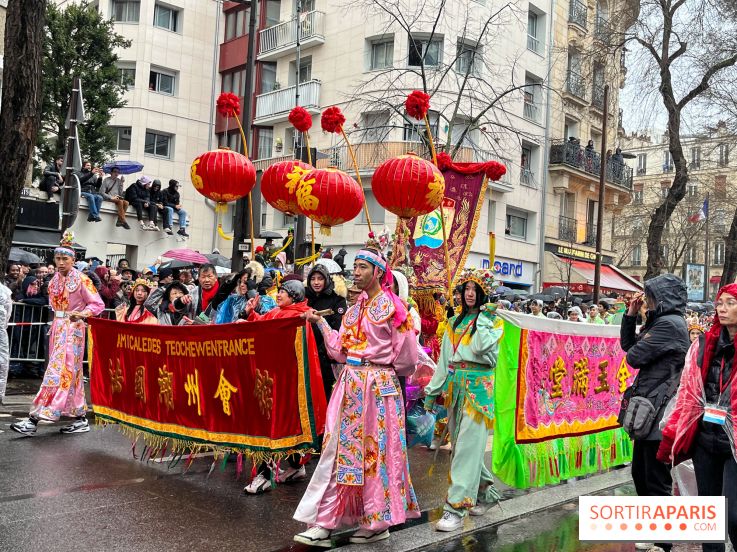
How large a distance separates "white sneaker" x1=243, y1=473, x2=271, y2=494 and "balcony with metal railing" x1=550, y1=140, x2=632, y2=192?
85.8 feet

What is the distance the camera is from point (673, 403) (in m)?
4.61

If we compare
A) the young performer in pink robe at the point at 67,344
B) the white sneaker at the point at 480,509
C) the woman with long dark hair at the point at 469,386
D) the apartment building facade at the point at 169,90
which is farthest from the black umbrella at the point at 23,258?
the apartment building facade at the point at 169,90

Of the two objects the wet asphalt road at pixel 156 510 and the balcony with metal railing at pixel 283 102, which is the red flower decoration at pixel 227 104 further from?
the balcony with metal railing at pixel 283 102

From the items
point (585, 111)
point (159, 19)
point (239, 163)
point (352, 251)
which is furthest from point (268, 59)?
point (239, 163)

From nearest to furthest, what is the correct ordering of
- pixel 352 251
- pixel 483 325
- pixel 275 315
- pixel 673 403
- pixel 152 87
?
1. pixel 673 403
2. pixel 483 325
3. pixel 275 315
4. pixel 352 251
5. pixel 152 87

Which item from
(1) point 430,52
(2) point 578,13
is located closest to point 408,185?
(1) point 430,52

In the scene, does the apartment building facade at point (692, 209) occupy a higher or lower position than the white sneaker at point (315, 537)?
higher

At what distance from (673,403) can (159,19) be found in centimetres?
3033

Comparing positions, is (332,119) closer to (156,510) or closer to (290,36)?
(156,510)

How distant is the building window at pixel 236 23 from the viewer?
3233cm

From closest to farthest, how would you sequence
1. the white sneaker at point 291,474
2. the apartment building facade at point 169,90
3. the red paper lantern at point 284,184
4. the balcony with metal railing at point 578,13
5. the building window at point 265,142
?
the white sneaker at point 291,474 < the red paper lantern at point 284,184 < the apartment building facade at point 169,90 < the building window at point 265,142 < the balcony with metal railing at point 578,13

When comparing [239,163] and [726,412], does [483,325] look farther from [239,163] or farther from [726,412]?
[239,163]

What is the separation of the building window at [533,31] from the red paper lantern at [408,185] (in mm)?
22772

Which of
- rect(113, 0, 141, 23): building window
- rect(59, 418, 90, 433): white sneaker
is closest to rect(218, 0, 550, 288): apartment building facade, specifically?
rect(113, 0, 141, 23): building window
